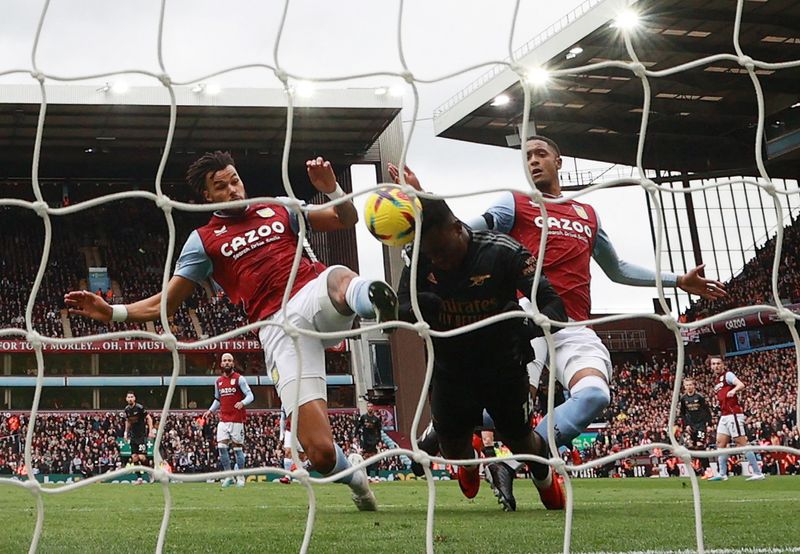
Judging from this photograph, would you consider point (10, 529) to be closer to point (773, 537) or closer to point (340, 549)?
point (340, 549)

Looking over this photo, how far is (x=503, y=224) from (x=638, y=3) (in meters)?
17.8

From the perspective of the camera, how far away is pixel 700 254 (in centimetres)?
3997

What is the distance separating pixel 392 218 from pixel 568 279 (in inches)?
55.0

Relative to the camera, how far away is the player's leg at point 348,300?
3.90m

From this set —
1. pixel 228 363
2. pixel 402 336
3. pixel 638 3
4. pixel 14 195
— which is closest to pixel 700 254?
pixel 402 336

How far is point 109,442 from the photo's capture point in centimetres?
2467

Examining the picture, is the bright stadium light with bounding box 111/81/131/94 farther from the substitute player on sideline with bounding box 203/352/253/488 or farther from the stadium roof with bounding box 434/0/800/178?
the substitute player on sideline with bounding box 203/352/253/488

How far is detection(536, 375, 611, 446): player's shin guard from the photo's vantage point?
4930 mm

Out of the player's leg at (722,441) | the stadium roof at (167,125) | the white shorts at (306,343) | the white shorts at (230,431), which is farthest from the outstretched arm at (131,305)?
the stadium roof at (167,125)

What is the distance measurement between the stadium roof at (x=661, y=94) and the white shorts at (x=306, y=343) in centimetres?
1718

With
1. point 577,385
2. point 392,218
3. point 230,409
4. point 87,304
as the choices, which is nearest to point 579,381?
point 577,385

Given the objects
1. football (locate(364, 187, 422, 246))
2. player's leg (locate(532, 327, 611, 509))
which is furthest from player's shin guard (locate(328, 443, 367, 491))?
football (locate(364, 187, 422, 246))

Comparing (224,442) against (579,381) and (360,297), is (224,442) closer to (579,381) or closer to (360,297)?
(579,381)

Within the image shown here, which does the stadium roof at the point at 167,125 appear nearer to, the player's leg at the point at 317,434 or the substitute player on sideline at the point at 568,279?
the substitute player on sideline at the point at 568,279
